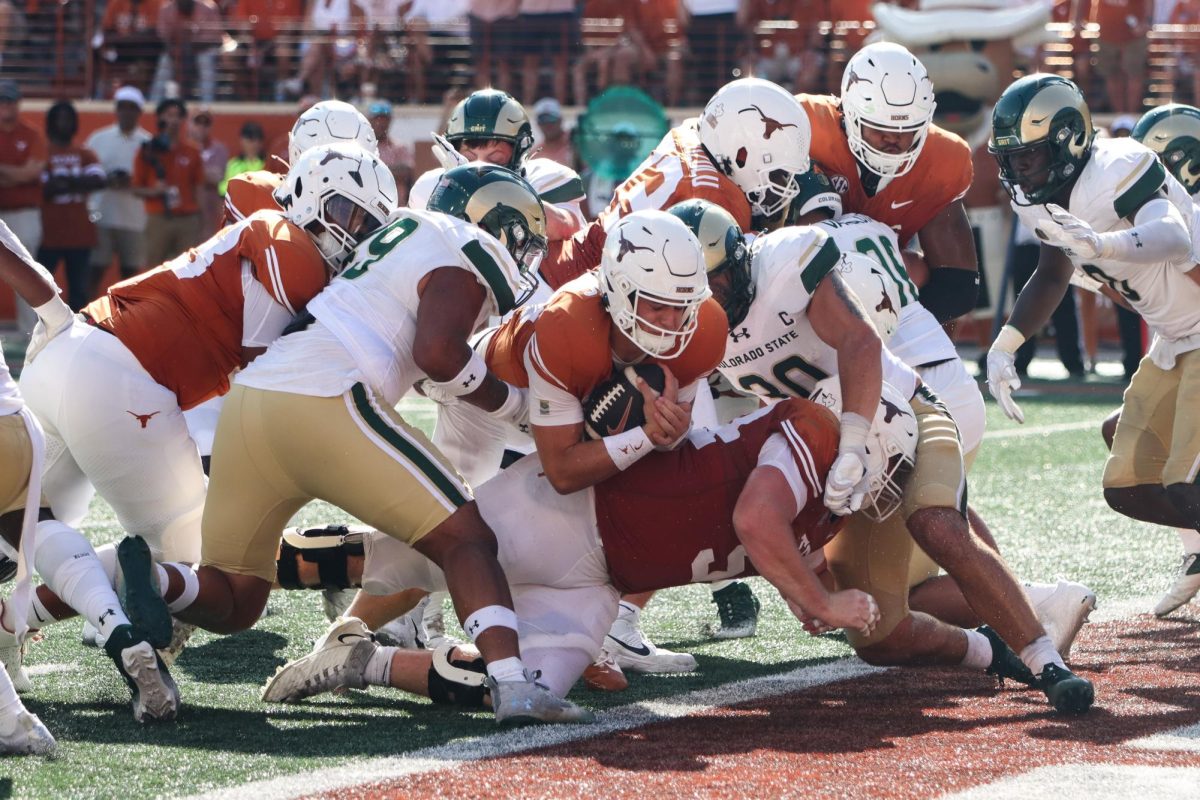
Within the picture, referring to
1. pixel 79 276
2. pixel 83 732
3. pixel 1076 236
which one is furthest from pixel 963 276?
pixel 79 276

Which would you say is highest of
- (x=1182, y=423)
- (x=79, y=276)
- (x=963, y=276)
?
(x=963, y=276)

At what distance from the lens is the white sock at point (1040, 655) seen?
4.20 m

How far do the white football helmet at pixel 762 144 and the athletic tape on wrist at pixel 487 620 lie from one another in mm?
1670

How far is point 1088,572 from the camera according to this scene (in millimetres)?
6219

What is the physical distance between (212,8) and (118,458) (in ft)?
40.3

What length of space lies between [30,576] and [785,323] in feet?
6.37

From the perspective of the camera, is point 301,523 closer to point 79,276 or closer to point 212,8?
point 79,276

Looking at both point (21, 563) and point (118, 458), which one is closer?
point (21, 563)

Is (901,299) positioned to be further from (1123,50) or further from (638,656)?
(1123,50)

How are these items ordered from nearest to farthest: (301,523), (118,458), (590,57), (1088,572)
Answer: (118,458) → (1088,572) → (301,523) → (590,57)

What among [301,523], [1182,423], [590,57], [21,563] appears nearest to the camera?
[21,563]

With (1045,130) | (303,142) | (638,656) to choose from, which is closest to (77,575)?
(638,656)

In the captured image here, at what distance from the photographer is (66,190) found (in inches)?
544

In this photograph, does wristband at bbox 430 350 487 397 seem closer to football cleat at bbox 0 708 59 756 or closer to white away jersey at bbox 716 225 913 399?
white away jersey at bbox 716 225 913 399
